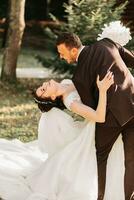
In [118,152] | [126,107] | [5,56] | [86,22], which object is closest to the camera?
[126,107]

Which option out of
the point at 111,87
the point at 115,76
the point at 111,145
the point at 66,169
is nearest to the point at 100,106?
the point at 111,87

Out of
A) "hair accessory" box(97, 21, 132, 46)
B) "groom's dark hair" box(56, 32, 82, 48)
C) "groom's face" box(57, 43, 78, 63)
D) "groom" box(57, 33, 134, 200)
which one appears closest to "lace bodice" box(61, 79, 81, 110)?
"groom" box(57, 33, 134, 200)

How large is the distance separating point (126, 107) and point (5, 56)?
26.8ft

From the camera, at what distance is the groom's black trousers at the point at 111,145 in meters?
6.11

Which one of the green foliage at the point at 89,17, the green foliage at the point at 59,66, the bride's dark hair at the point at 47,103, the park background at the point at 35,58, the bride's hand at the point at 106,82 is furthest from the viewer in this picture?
the green foliage at the point at 59,66

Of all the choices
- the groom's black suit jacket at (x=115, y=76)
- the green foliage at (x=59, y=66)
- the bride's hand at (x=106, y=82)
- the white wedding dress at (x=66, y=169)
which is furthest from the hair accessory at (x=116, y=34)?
the green foliage at (x=59, y=66)

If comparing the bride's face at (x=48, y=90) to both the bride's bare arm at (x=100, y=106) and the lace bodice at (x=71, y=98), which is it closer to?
the lace bodice at (x=71, y=98)

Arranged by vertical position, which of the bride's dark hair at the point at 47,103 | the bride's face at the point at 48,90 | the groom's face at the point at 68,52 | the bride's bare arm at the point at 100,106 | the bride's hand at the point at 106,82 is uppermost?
the groom's face at the point at 68,52

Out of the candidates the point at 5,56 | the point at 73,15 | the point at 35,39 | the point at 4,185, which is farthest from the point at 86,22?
the point at 35,39

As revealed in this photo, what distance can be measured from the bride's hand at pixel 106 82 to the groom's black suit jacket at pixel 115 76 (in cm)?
5

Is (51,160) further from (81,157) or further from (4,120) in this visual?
(4,120)

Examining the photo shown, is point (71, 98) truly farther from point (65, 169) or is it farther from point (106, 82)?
point (65, 169)

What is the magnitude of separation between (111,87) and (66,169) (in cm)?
107

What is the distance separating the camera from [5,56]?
13.9 m
